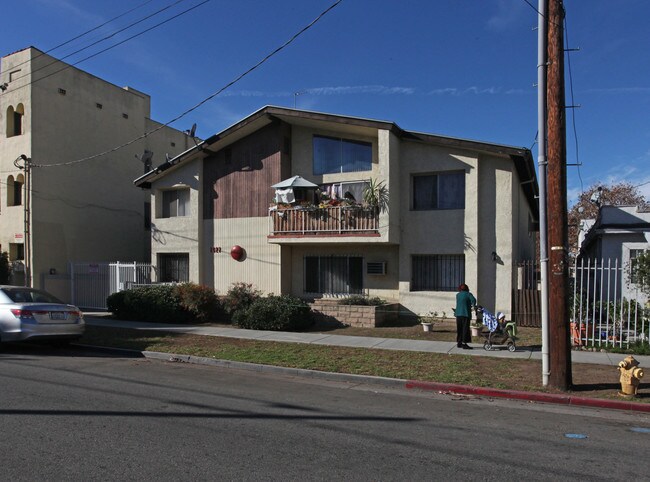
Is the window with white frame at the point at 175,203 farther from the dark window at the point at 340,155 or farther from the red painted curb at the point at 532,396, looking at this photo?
the red painted curb at the point at 532,396

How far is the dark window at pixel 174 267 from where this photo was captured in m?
19.8

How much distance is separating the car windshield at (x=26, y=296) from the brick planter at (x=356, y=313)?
7463mm

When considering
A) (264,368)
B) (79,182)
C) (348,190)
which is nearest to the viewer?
(264,368)

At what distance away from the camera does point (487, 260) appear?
15.2 m

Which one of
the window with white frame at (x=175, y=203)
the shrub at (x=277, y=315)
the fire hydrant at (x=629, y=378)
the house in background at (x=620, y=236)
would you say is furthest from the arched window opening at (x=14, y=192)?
the fire hydrant at (x=629, y=378)

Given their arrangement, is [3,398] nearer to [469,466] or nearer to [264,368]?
[264,368]

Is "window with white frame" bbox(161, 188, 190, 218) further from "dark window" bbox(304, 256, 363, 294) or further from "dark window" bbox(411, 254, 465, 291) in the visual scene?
"dark window" bbox(411, 254, 465, 291)

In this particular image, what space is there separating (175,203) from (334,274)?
747 cm

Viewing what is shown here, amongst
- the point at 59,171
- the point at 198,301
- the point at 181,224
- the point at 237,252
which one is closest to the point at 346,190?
the point at 237,252

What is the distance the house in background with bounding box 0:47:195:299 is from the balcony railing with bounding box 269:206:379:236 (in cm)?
1003

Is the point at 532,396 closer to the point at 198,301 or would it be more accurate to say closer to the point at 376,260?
the point at 376,260

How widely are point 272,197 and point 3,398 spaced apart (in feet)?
→ 39.3

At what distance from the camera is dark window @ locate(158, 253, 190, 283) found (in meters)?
19.8

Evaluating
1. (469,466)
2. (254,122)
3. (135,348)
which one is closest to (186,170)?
(254,122)
